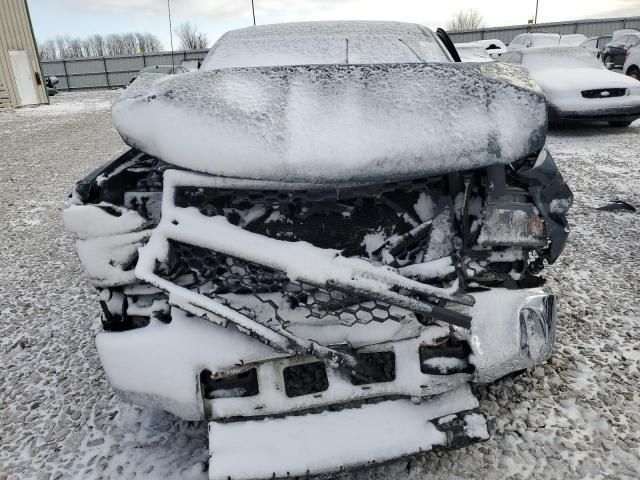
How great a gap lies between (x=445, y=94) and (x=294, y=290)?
85 cm

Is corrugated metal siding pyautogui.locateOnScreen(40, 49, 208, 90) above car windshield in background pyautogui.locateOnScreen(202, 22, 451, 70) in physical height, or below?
below

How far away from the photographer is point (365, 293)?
1433mm

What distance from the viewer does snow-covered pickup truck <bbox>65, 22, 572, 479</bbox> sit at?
1507 mm

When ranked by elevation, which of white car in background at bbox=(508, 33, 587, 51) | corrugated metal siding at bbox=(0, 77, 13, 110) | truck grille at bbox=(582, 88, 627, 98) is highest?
white car in background at bbox=(508, 33, 587, 51)

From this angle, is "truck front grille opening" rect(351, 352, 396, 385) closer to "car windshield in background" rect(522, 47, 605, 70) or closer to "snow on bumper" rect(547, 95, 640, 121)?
"snow on bumper" rect(547, 95, 640, 121)

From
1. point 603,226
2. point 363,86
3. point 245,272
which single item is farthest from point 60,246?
point 603,226

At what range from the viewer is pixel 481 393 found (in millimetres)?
2053

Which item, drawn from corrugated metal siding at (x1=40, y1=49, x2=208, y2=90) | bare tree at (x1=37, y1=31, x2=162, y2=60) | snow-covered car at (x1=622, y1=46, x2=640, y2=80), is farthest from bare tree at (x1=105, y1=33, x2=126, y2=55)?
snow-covered car at (x1=622, y1=46, x2=640, y2=80)

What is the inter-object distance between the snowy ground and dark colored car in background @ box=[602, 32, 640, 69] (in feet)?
41.0

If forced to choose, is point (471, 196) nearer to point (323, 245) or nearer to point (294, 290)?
point (323, 245)

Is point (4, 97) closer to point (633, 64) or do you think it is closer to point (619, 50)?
point (633, 64)

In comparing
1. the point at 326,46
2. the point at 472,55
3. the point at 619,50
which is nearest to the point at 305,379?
the point at 326,46

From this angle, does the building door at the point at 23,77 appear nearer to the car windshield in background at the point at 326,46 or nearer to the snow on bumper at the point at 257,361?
the car windshield in background at the point at 326,46

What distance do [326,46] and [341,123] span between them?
1458 millimetres
